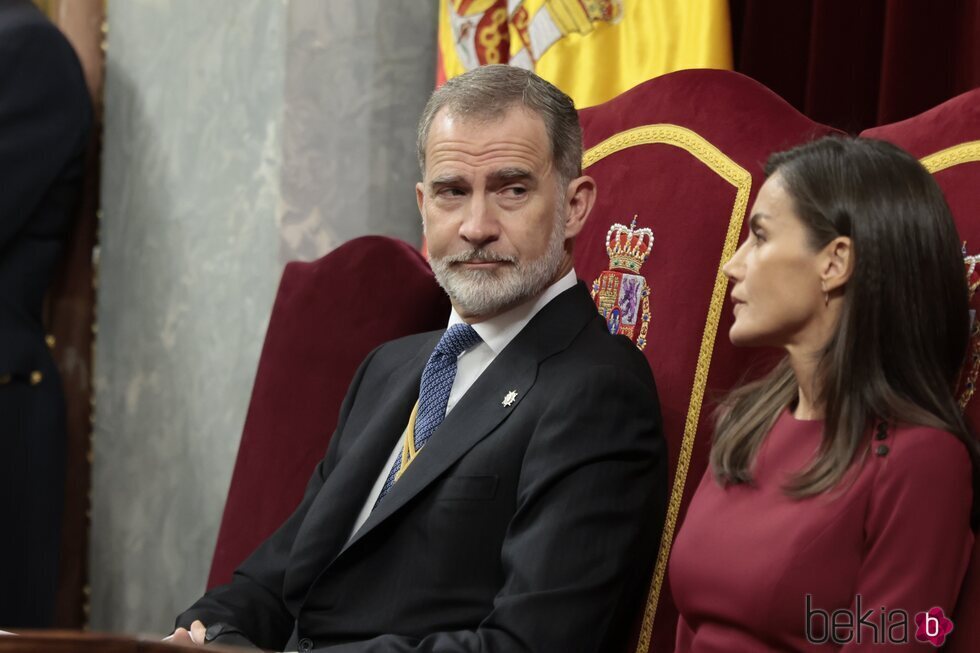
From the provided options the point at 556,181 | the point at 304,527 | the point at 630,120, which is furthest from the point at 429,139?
the point at 304,527

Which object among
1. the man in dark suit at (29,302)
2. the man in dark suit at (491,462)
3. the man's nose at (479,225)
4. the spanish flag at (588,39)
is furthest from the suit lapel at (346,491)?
the man in dark suit at (29,302)

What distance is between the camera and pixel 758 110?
207 cm

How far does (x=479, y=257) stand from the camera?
1.97m

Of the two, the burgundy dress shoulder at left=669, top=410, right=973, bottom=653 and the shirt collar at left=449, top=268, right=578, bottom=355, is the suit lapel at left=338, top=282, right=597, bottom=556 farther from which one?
the burgundy dress shoulder at left=669, top=410, right=973, bottom=653

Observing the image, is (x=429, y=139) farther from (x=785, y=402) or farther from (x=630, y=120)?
(x=785, y=402)

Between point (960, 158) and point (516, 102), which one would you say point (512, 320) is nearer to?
point (516, 102)

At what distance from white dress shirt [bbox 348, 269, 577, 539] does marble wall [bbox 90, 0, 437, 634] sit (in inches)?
44.7

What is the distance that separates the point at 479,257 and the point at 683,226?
31 centimetres

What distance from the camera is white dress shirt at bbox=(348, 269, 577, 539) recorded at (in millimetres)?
1992

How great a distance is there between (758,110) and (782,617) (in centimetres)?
87

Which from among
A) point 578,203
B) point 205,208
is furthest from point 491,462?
point 205,208

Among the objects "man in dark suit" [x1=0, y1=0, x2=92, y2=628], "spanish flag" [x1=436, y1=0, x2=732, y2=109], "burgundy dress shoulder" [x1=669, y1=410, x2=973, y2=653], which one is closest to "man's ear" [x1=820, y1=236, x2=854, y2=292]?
"burgundy dress shoulder" [x1=669, y1=410, x2=973, y2=653]

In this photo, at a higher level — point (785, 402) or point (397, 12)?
point (397, 12)

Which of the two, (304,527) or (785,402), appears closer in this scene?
(785,402)
